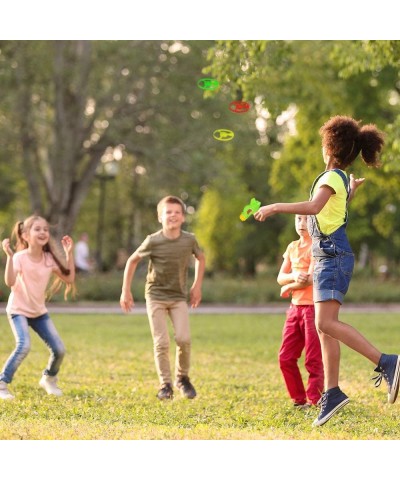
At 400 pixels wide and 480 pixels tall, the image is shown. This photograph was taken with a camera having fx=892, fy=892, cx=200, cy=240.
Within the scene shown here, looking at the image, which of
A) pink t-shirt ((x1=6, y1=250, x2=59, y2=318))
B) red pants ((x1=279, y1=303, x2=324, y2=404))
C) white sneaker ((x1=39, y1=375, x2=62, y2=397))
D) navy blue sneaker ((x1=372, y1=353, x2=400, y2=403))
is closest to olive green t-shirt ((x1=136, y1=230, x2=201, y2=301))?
pink t-shirt ((x1=6, y1=250, x2=59, y2=318))

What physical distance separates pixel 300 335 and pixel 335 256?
160cm

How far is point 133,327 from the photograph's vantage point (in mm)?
17578

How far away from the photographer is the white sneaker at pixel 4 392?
26.8ft

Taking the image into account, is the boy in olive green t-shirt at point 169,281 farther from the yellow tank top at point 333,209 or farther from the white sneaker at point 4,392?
the yellow tank top at point 333,209

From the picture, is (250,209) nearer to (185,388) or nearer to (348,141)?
(348,141)

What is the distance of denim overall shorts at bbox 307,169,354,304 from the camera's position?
249 inches

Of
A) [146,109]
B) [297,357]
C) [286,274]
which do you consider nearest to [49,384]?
[297,357]

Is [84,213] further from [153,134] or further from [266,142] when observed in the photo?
[153,134]

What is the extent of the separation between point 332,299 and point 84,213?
4501 cm

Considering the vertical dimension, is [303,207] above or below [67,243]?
above

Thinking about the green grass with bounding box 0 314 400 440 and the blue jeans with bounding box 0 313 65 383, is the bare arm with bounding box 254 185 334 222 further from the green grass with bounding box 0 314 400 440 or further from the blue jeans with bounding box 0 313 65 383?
the blue jeans with bounding box 0 313 65 383

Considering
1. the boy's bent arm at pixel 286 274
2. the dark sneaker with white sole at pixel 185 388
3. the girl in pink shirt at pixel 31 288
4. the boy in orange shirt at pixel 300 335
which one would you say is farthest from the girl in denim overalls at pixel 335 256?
the girl in pink shirt at pixel 31 288

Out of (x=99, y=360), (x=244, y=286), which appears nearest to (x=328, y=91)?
(x=244, y=286)

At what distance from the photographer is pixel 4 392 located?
8.33 m
